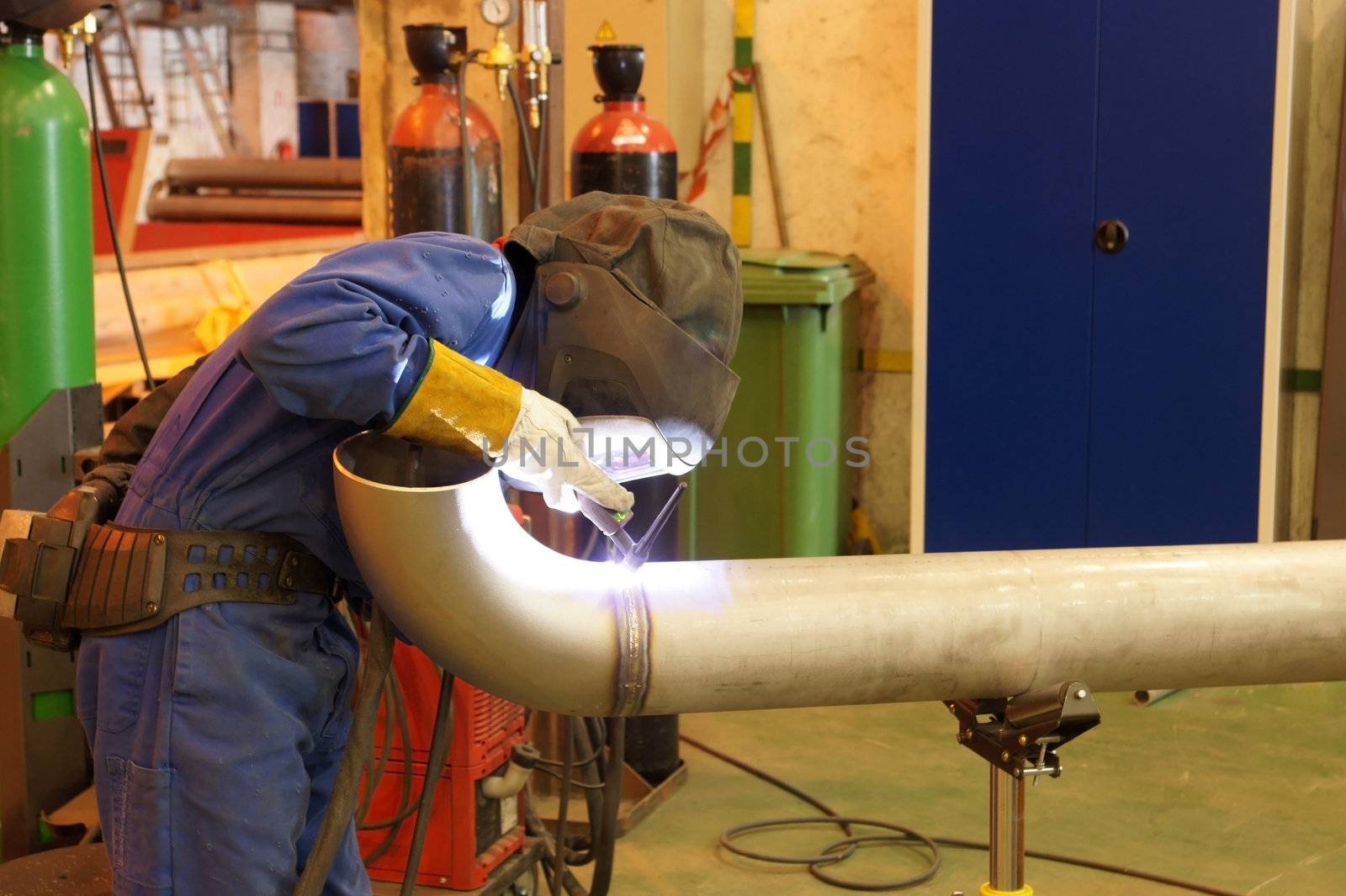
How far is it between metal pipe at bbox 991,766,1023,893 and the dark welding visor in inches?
19.9

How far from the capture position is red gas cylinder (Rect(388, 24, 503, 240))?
2668mm

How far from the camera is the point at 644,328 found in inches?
56.4

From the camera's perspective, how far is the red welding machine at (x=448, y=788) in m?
2.11

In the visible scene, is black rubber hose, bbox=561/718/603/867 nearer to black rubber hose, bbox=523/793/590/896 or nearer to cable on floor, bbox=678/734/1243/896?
black rubber hose, bbox=523/793/590/896

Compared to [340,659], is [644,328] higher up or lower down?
higher up

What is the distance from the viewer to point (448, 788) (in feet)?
6.97

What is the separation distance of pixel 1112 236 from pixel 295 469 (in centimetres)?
247

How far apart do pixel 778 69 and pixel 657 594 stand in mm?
3019

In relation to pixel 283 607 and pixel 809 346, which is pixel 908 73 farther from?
pixel 283 607

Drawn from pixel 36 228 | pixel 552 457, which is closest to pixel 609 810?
pixel 552 457

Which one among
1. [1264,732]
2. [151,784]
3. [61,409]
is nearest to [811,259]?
[1264,732]

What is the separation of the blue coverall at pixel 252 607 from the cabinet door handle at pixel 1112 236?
227cm

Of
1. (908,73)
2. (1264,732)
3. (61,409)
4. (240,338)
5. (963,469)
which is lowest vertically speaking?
(1264,732)

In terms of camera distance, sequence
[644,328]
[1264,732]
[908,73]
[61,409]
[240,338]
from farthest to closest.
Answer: [908,73] < [1264,732] < [61,409] < [644,328] < [240,338]
